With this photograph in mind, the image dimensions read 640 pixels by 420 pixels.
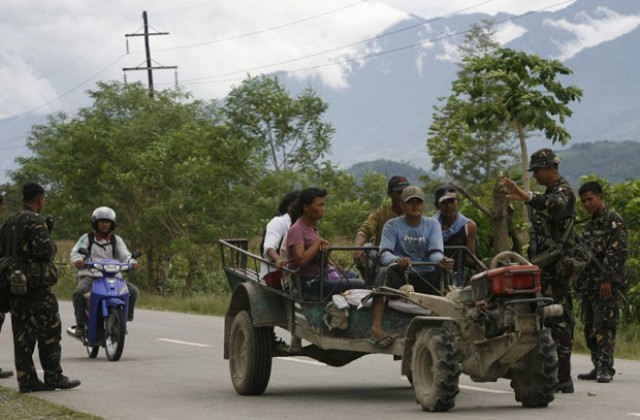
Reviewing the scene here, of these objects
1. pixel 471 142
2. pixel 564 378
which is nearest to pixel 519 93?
pixel 564 378

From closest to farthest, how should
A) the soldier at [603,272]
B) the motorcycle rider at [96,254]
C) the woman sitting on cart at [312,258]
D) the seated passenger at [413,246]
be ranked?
1. the seated passenger at [413,246]
2. the woman sitting on cart at [312,258]
3. the soldier at [603,272]
4. the motorcycle rider at [96,254]

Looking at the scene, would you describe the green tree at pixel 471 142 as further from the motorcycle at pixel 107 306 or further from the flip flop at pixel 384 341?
the flip flop at pixel 384 341

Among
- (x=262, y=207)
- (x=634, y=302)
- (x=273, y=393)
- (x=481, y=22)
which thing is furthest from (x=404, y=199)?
(x=481, y=22)

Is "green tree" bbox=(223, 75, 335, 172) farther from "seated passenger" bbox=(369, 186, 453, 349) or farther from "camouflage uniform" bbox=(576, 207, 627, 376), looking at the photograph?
"seated passenger" bbox=(369, 186, 453, 349)

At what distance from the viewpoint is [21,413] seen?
11562 mm

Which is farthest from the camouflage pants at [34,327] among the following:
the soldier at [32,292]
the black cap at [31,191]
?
the black cap at [31,191]

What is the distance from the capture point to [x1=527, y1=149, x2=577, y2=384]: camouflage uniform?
40.5ft

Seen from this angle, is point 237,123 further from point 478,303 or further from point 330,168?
point 478,303

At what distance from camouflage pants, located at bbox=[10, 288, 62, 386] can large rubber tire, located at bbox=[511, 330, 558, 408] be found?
455cm

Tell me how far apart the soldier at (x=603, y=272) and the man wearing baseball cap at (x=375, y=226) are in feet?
5.73

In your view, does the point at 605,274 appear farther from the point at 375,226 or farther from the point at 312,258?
the point at 312,258

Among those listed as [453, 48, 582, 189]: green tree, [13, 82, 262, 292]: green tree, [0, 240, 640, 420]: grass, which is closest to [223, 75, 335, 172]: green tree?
[13, 82, 262, 292]: green tree

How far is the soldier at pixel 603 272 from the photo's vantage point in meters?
13.5

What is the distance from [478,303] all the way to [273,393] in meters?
3.11
